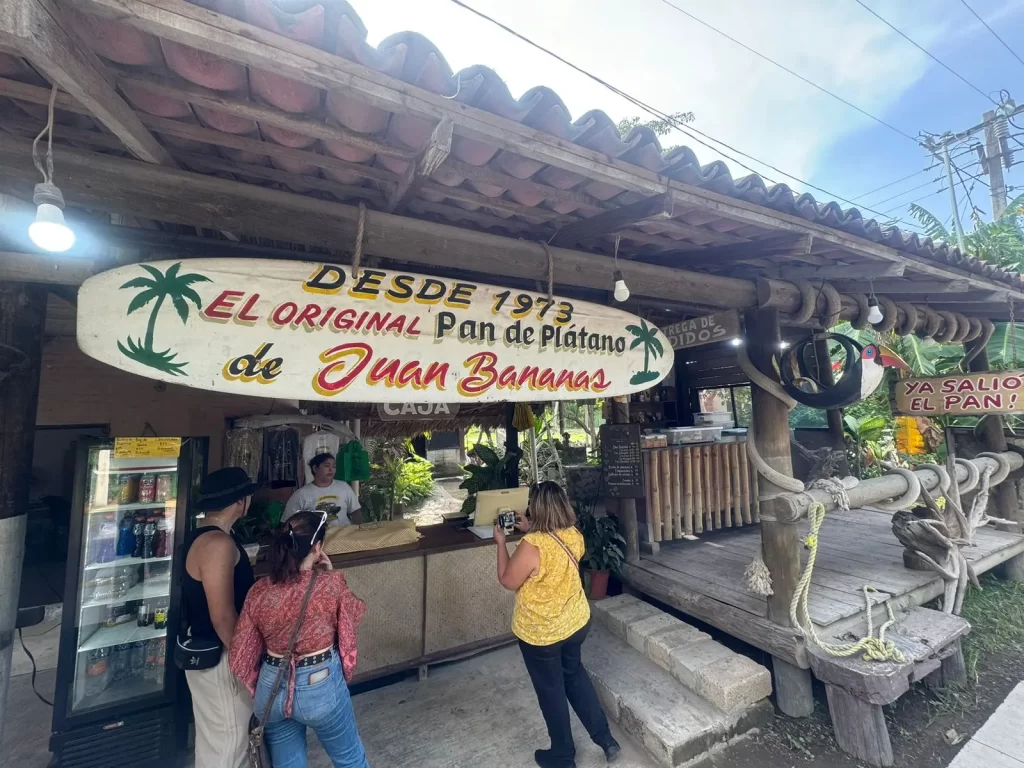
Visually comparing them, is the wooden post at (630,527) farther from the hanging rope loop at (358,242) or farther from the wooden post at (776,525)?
the hanging rope loop at (358,242)

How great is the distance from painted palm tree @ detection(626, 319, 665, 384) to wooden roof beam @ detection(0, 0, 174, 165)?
2.67 metres

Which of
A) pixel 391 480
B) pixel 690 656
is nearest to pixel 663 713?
pixel 690 656

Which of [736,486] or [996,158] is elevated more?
[996,158]

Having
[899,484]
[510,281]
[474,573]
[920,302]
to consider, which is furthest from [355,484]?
[920,302]

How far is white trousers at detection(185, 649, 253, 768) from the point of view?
7.97ft

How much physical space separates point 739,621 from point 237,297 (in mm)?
4283

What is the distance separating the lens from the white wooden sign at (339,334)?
1806 mm

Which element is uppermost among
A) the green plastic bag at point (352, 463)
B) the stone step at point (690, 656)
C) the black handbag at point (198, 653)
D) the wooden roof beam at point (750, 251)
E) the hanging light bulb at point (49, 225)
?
the wooden roof beam at point (750, 251)

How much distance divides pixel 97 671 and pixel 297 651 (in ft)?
6.52

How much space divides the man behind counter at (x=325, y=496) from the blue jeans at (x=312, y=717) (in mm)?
1998

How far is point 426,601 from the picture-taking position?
382 cm

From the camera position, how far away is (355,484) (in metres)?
6.84

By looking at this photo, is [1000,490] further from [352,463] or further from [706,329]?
[352,463]

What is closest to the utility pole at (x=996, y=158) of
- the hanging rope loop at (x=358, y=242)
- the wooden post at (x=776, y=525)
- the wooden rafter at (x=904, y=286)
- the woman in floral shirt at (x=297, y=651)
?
the wooden rafter at (x=904, y=286)
